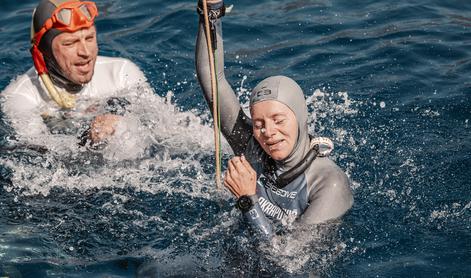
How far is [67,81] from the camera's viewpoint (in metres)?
8.05

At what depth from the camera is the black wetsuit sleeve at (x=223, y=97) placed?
5.96 metres

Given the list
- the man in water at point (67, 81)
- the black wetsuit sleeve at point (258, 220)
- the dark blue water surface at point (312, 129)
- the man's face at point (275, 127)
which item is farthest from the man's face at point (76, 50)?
the black wetsuit sleeve at point (258, 220)

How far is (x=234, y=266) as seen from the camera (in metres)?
5.97

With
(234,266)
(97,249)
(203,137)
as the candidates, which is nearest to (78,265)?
(97,249)

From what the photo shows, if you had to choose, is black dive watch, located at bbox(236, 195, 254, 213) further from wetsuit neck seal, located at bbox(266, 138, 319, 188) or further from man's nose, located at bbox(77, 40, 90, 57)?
man's nose, located at bbox(77, 40, 90, 57)

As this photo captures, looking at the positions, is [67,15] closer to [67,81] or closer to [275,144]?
[67,81]

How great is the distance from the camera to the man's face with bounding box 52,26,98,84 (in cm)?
Answer: 759

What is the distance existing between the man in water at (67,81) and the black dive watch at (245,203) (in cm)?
218

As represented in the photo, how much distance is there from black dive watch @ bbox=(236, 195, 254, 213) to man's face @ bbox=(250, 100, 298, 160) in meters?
0.37

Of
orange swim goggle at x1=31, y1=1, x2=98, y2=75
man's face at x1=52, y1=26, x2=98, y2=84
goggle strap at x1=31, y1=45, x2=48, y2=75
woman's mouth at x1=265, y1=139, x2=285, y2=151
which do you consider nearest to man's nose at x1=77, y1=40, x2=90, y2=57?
man's face at x1=52, y1=26, x2=98, y2=84

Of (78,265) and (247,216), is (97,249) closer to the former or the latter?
(78,265)

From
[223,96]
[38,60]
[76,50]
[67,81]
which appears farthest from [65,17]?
[223,96]

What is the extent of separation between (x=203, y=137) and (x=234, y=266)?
7.40 ft

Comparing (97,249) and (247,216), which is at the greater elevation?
(247,216)
